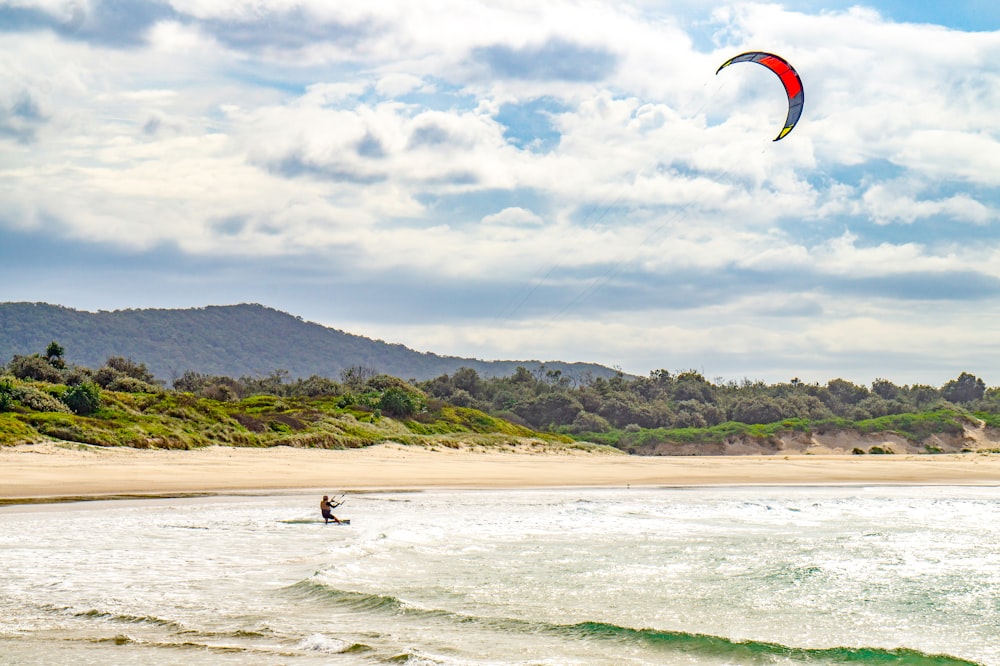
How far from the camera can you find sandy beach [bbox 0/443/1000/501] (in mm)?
25109

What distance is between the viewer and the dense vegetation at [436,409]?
33.9 metres

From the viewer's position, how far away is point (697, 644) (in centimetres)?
1018

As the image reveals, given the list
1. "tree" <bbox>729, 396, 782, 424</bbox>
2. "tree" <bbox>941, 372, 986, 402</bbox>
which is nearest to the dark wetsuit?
"tree" <bbox>729, 396, 782, 424</bbox>

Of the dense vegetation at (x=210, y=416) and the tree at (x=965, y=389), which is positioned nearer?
the dense vegetation at (x=210, y=416)

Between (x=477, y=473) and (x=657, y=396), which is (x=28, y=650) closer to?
(x=477, y=473)

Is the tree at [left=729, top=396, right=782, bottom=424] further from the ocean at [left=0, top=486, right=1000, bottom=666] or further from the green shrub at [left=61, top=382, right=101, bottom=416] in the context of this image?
the green shrub at [left=61, top=382, right=101, bottom=416]

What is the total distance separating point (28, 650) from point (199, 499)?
13822 mm

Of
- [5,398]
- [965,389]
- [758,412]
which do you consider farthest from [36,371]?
[965,389]

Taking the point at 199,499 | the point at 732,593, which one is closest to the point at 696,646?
the point at 732,593

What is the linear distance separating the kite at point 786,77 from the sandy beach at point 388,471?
13139mm

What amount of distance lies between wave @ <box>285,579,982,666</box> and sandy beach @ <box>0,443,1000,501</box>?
46.9 feet

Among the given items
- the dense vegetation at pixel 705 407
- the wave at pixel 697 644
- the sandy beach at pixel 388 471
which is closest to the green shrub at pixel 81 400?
the sandy beach at pixel 388 471

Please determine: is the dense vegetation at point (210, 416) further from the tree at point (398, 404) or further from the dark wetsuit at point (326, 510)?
the dark wetsuit at point (326, 510)

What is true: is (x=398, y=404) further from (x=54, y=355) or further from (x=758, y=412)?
(x=758, y=412)
